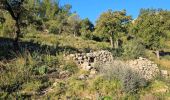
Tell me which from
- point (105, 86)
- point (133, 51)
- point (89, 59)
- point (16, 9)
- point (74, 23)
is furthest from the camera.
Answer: point (74, 23)

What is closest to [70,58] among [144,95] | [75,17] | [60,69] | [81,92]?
[60,69]

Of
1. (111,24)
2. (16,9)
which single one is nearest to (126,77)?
(16,9)

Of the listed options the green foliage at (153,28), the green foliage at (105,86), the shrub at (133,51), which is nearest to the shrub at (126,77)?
the green foliage at (105,86)

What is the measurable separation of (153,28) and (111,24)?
5.70 meters

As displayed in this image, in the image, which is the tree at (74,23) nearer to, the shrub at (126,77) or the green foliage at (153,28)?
the green foliage at (153,28)

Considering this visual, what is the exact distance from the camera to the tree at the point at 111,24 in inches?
1591

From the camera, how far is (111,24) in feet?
133

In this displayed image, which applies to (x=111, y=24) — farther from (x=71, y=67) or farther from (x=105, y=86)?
(x=105, y=86)

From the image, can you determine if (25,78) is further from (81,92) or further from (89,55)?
(89,55)

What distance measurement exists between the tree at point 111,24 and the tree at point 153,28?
2189 mm

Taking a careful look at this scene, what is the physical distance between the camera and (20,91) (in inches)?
420

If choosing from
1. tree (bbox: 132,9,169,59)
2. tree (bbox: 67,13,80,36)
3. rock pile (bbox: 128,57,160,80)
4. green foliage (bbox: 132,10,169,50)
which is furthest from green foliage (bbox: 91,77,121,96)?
tree (bbox: 67,13,80,36)

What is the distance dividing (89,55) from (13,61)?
4206 millimetres

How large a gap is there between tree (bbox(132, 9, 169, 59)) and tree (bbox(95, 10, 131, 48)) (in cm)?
219
